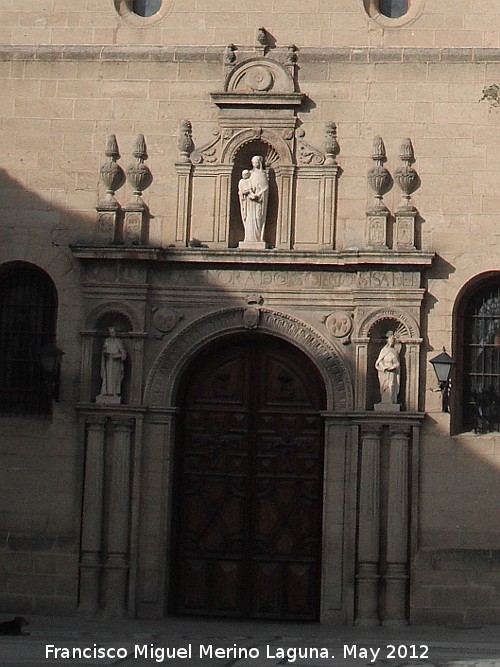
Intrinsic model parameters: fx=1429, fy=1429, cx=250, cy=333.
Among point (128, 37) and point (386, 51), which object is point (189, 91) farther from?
point (386, 51)

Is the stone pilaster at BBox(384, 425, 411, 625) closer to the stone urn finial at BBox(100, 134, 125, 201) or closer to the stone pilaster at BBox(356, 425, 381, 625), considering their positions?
the stone pilaster at BBox(356, 425, 381, 625)

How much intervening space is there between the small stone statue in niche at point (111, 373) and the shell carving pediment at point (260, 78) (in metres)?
3.61

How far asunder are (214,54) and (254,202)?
2034 millimetres

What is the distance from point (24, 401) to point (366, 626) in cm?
522

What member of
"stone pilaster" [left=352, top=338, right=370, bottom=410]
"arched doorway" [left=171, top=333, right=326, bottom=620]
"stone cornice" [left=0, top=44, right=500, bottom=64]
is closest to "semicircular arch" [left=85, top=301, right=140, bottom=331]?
"arched doorway" [left=171, top=333, right=326, bottom=620]

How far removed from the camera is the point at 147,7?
744 inches

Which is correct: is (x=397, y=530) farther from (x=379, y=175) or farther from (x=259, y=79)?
(x=259, y=79)

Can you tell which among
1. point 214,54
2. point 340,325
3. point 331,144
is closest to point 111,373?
point 340,325

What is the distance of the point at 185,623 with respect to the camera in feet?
57.4

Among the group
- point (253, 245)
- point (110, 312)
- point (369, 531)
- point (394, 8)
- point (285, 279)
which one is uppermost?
point (394, 8)

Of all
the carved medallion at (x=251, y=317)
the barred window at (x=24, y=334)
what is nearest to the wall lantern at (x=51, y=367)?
the barred window at (x=24, y=334)

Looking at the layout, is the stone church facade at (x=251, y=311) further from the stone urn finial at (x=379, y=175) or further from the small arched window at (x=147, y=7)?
the small arched window at (x=147, y=7)

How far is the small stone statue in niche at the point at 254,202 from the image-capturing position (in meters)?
18.1

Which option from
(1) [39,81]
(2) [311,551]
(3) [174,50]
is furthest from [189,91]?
(2) [311,551]
